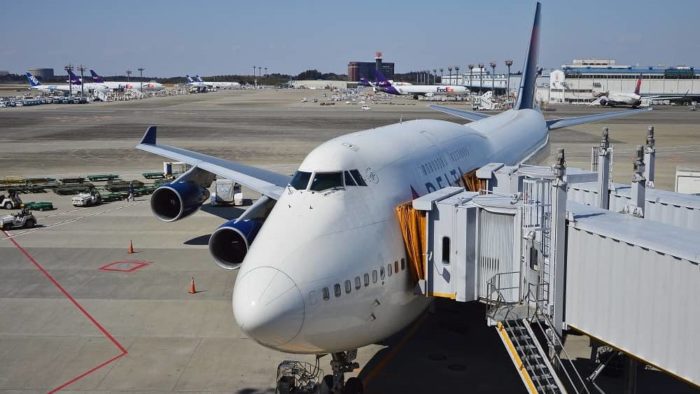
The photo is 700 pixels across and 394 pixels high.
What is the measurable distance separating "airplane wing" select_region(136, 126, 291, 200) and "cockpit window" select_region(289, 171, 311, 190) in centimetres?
853

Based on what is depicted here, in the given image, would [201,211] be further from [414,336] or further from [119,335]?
[414,336]

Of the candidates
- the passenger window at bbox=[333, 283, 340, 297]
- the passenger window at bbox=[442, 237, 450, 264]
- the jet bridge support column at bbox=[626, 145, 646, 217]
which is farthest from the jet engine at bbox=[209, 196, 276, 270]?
the jet bridge support column at bbox=[626, 145, 646, 217]

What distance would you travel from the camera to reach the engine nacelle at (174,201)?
28.8 metres

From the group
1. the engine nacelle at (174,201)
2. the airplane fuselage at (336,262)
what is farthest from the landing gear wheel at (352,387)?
the engine nacelle at (174,201)

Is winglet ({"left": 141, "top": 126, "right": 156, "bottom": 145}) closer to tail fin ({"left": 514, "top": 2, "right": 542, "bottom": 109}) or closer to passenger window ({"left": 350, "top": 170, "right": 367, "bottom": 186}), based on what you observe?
passenger window ({"left": 350, "top": 170, "right": 367, "bottom": 186})

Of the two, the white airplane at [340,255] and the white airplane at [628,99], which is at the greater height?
the white airplane at [628,99]

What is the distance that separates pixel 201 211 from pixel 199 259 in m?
10.3

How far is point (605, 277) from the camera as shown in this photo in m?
12.2

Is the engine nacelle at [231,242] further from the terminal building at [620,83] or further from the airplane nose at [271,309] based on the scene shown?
the terminal building at [620,83]

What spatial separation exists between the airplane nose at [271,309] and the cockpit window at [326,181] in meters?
2.74

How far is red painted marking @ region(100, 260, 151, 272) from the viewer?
26.8m

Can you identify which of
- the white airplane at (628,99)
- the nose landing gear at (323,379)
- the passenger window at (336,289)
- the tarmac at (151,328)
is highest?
the white airplane at (628,99)

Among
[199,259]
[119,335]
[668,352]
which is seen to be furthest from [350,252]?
[199,259]

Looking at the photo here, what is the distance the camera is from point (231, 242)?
21281mm
